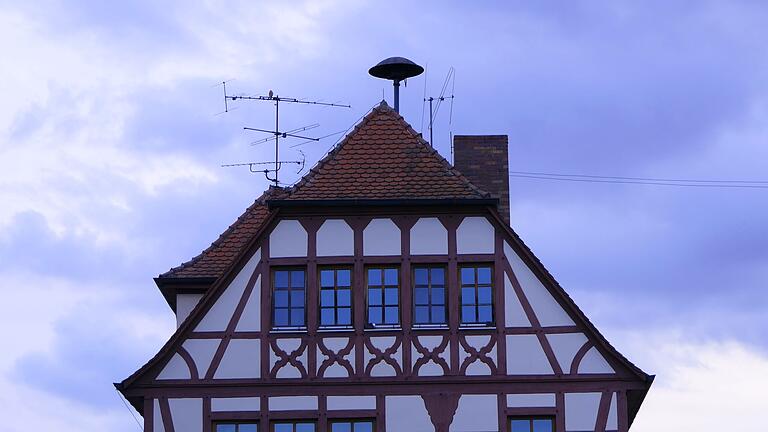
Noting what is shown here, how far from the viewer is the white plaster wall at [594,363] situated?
3988cm

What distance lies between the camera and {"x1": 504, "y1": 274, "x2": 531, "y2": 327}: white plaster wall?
40.1m

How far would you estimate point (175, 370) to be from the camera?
4016 cm

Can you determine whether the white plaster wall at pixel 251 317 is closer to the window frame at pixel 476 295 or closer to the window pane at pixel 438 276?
the window pane at pixel 438 276

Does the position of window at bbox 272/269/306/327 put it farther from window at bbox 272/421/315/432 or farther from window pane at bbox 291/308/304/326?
window at bbox 272/421/315/432

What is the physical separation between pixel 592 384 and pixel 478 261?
116 inches

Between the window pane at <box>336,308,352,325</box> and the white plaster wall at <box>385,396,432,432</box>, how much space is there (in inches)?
61.5

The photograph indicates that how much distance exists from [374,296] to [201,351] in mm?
3191

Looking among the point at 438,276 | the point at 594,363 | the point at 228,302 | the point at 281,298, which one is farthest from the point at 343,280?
the point at 594,363

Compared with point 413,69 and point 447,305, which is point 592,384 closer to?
point 447,305

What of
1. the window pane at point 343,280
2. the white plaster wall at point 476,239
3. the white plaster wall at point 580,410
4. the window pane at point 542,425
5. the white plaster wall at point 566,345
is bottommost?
the window pane at point 542,425

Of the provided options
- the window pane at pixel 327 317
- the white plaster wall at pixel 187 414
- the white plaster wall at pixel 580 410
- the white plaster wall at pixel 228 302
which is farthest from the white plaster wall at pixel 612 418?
the white plaster wall at pixel 187 414

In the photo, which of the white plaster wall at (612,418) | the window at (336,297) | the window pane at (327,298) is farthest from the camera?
the window pane at (327,298)

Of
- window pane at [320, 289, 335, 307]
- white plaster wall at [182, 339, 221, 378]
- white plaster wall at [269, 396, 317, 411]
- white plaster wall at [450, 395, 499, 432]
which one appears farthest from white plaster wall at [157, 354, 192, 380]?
white plaster wall at [450, 395, 499, 432]

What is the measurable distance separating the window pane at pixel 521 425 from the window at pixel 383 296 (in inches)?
107
